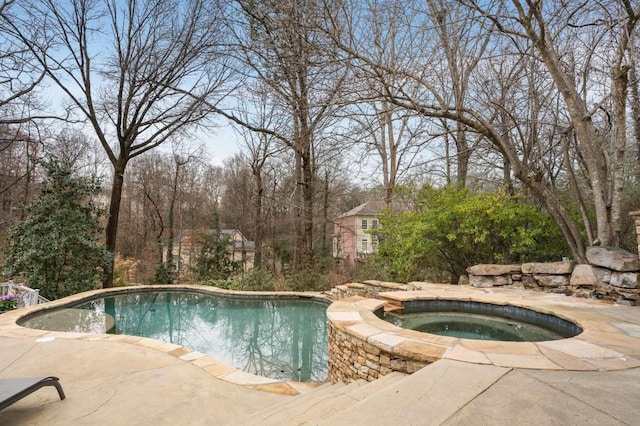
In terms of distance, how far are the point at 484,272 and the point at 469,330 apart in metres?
2.42

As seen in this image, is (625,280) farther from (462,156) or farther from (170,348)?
(170,348)

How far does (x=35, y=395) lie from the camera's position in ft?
8.57

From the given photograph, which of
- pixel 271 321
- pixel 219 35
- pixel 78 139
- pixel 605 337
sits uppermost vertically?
pixel 219 35

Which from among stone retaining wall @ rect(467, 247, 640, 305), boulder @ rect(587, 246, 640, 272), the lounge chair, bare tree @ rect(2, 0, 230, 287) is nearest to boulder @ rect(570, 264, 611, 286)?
stone retaining wall @ rect(467, 247, 640, 305)

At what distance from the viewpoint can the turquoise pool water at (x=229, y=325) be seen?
4.75 m

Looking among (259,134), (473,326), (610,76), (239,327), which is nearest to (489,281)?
(473,326)

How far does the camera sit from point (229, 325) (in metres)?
6.31

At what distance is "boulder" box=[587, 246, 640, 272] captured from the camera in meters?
4.51

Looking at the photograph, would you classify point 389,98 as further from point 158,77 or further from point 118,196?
point 118,196

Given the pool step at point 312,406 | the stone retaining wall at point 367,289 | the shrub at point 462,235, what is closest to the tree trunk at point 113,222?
the stone retaining wall at point 367,289

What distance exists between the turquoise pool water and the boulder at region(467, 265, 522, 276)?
3110 mm

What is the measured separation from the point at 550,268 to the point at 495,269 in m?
0.85

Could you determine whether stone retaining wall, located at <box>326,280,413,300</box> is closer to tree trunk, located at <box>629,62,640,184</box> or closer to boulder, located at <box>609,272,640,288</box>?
boulder, located at <box>609,272,640,288</box>

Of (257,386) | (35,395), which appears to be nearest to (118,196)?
(35,395)
